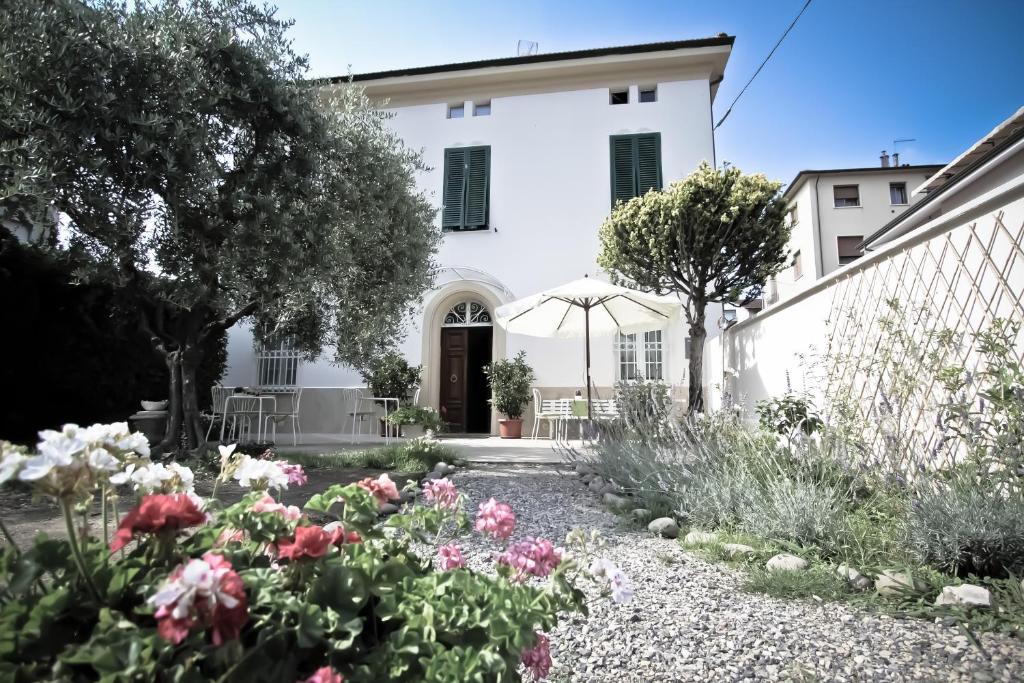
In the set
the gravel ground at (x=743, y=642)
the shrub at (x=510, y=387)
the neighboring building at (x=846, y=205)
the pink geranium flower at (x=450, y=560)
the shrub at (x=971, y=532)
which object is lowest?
the gravel ground at (x=743, y=642)

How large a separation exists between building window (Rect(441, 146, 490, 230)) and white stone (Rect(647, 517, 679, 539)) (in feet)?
29.0

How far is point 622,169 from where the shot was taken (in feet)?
36.8

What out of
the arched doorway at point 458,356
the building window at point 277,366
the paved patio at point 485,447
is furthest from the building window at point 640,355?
the building window at point 277,366

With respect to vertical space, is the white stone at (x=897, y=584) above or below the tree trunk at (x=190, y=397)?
below

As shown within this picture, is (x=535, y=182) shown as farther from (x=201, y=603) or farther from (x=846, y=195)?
(x=846, y=195)

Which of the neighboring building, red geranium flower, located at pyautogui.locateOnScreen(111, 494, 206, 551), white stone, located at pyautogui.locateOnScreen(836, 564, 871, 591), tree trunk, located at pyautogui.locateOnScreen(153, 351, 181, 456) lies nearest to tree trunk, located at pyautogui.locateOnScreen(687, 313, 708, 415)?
white stone, located at pyautogui.locateOnScreen(836, 564, 871, 591)

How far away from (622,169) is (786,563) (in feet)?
32.2

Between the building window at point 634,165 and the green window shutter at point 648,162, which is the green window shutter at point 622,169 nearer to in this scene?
the building window at point 634,165

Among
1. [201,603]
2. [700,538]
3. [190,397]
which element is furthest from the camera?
[190,397]

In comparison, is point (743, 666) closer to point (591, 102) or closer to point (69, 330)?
point (69, 330)

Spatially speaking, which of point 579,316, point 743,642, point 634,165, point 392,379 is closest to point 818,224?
point 634,165

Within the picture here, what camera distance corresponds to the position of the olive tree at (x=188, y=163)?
4.50 m

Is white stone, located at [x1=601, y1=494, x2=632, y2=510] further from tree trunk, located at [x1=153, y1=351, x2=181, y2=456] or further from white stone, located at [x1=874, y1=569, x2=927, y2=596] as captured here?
tree trunk, located at [x1=153, y1=351, x2=181, y2=456]

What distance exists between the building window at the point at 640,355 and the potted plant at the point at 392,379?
4145 millimetres
